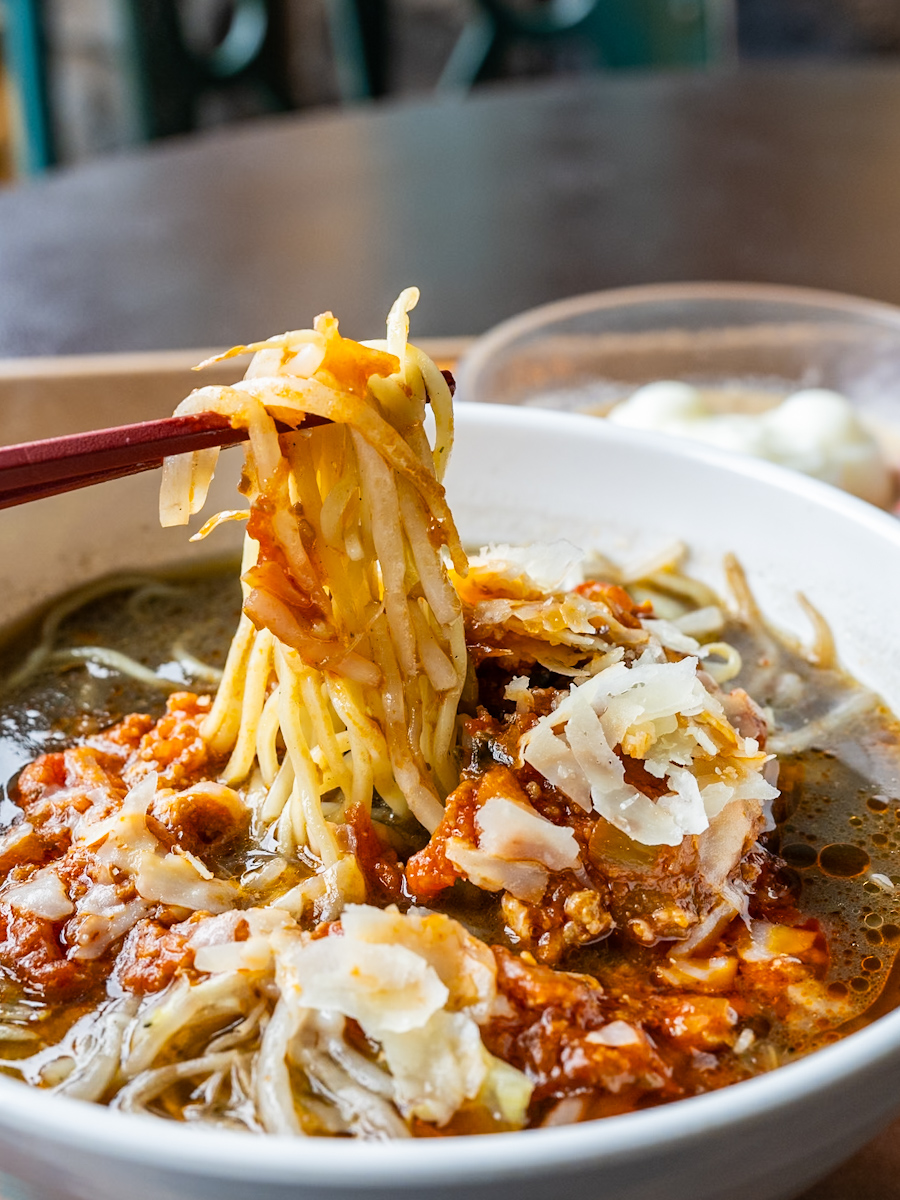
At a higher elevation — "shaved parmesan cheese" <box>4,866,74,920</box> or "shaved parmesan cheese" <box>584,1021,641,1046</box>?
"shaved parmesan cheese" <box>4,866,74,920</box>

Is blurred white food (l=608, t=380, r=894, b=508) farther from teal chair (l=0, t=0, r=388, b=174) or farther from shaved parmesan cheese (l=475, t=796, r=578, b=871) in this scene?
teal chair (l=0, t=0, r=388, b=174)

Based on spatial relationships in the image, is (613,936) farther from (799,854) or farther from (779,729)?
(779,729)

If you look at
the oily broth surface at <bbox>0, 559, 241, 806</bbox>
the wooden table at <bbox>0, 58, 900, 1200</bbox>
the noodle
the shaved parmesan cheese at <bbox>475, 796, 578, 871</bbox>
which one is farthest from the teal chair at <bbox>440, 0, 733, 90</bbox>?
the shaved parmesan cheese at <bbox>475, 796, 578, 871</bbox>

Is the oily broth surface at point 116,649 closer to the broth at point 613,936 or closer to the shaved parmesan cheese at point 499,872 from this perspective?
the broth at point 613,936

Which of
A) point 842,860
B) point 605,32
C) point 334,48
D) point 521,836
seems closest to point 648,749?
point 521,836

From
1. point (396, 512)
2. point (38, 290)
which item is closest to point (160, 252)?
point (38, 290)

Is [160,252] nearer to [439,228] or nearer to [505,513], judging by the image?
[439,228]

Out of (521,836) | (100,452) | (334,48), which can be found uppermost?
(100,452)
